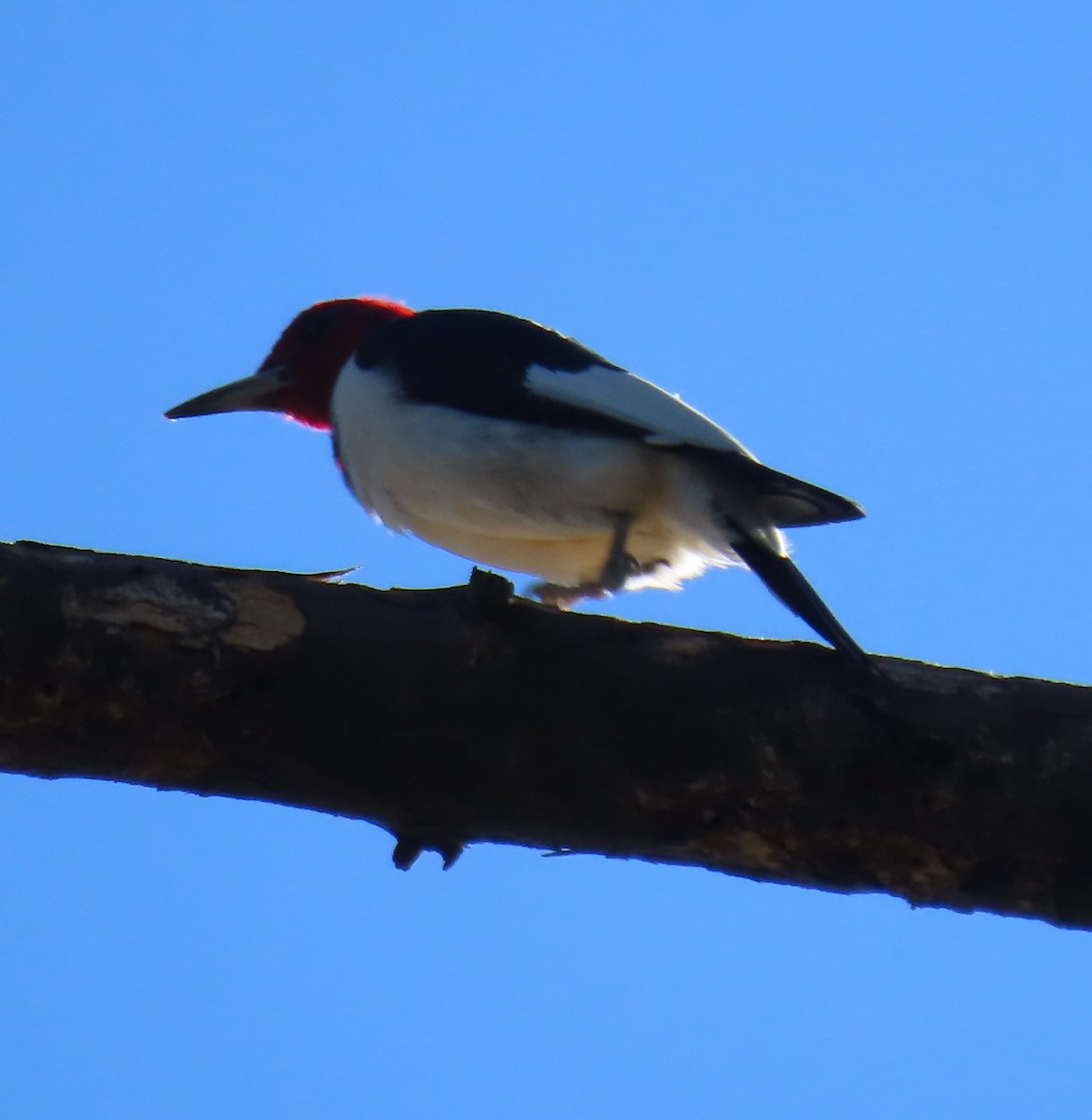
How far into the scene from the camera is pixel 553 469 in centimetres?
358

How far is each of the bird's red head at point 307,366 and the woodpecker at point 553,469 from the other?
728 mm

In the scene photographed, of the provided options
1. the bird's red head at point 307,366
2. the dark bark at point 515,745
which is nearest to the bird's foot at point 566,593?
the bird's red head at point 307,366

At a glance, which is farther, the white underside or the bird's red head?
the bird's red head

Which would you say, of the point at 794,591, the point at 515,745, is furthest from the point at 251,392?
the point at 515,745

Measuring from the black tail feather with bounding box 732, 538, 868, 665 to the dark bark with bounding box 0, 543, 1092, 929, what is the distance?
7.5 inches

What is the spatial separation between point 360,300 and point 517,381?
4.19 ft

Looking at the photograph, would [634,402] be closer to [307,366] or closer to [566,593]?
[566,593]

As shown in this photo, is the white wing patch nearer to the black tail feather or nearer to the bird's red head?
the black tail feather

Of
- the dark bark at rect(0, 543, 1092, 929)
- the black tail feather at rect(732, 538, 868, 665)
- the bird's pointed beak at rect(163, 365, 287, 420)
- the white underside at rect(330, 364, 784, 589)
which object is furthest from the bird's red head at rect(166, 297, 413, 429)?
the dark bark at rect(0, 543, 1092, 929)

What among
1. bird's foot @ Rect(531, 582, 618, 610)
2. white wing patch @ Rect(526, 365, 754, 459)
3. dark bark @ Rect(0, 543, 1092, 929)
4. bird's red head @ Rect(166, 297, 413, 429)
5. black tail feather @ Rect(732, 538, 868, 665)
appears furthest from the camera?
bird's red head @ Rect(166, 297, 413, 429)

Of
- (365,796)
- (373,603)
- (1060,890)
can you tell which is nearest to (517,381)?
(373,603)

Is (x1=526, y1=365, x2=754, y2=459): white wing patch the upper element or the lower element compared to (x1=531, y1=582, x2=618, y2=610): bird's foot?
upper

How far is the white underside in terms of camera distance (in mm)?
3578

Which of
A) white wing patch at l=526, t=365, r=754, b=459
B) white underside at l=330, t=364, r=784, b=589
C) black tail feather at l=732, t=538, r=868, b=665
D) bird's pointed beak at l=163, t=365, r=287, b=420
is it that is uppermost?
bird's pointed beak at l=163, t=365, r=287, b=420
